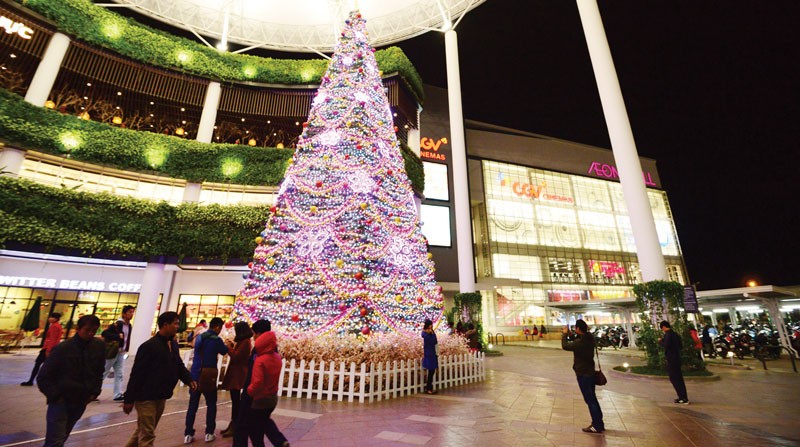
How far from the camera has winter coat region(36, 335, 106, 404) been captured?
132 inches

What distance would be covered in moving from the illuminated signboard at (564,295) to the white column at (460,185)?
896 inches

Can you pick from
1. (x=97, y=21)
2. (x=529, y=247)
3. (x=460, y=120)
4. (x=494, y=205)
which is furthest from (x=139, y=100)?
(x=529, y=247)

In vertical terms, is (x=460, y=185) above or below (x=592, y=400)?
above

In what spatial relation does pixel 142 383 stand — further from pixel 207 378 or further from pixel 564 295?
pixel 564 295

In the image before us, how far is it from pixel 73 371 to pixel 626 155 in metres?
15.2

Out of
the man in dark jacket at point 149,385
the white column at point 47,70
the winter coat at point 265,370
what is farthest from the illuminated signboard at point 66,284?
the winter coat at point 265,370

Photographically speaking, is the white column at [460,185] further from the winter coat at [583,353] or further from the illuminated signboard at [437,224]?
the winter coat at [583,353]

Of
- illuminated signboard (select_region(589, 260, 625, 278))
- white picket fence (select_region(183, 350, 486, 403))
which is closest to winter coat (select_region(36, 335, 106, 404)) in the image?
white picket fence (select_region(183, 350, 486, 403))

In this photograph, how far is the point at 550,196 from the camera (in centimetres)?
4191

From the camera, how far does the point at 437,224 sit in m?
30.0

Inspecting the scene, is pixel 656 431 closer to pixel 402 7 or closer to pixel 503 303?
pixel 402 7

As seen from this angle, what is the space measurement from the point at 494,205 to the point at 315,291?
1303 inches

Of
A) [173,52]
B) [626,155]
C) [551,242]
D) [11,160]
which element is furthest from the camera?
[551,242]

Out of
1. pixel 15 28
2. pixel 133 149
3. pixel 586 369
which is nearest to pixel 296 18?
Answer: pixel 133 149
